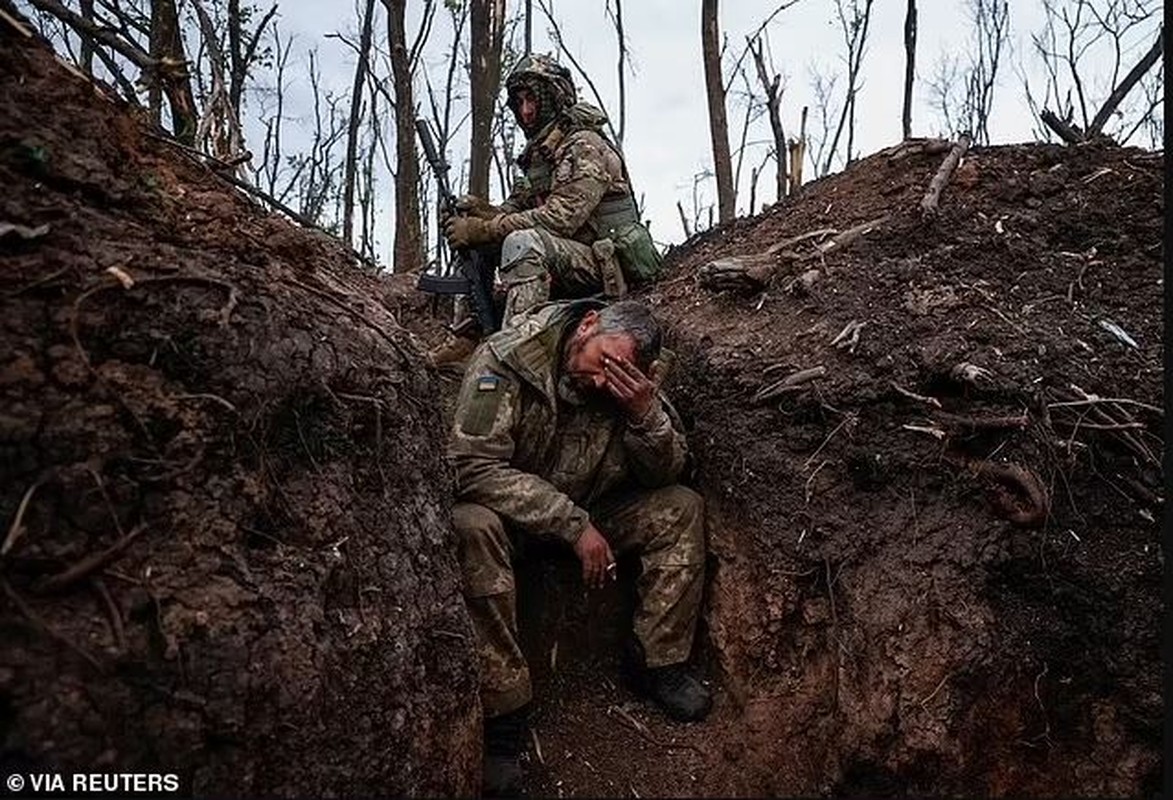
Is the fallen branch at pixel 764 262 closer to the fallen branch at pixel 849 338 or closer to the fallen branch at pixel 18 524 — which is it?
the fallen branch at pixel 849 338

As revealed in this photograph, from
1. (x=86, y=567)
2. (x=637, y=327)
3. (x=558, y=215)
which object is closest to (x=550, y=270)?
(x=558, y=215)

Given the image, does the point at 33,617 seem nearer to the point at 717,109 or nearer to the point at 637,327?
→ the point at 637,327

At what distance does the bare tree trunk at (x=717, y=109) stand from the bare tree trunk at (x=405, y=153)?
3.43 m

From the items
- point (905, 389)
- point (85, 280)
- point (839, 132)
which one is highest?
point (839, 132)

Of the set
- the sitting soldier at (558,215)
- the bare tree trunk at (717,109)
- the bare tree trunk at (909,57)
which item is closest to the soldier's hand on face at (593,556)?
the sitting soldier at (558,215)

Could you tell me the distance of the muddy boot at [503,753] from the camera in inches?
108

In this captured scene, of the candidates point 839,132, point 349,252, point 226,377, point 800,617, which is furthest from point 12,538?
point 839,132

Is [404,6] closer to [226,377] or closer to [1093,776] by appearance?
[226,377]

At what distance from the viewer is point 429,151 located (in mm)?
6109

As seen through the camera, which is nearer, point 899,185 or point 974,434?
point 974,434

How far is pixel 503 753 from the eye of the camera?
9.25ft

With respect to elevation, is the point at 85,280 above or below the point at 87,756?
above

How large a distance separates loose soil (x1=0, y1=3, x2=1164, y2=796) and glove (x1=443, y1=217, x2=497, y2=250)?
5.24 ft

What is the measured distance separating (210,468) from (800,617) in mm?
2142
